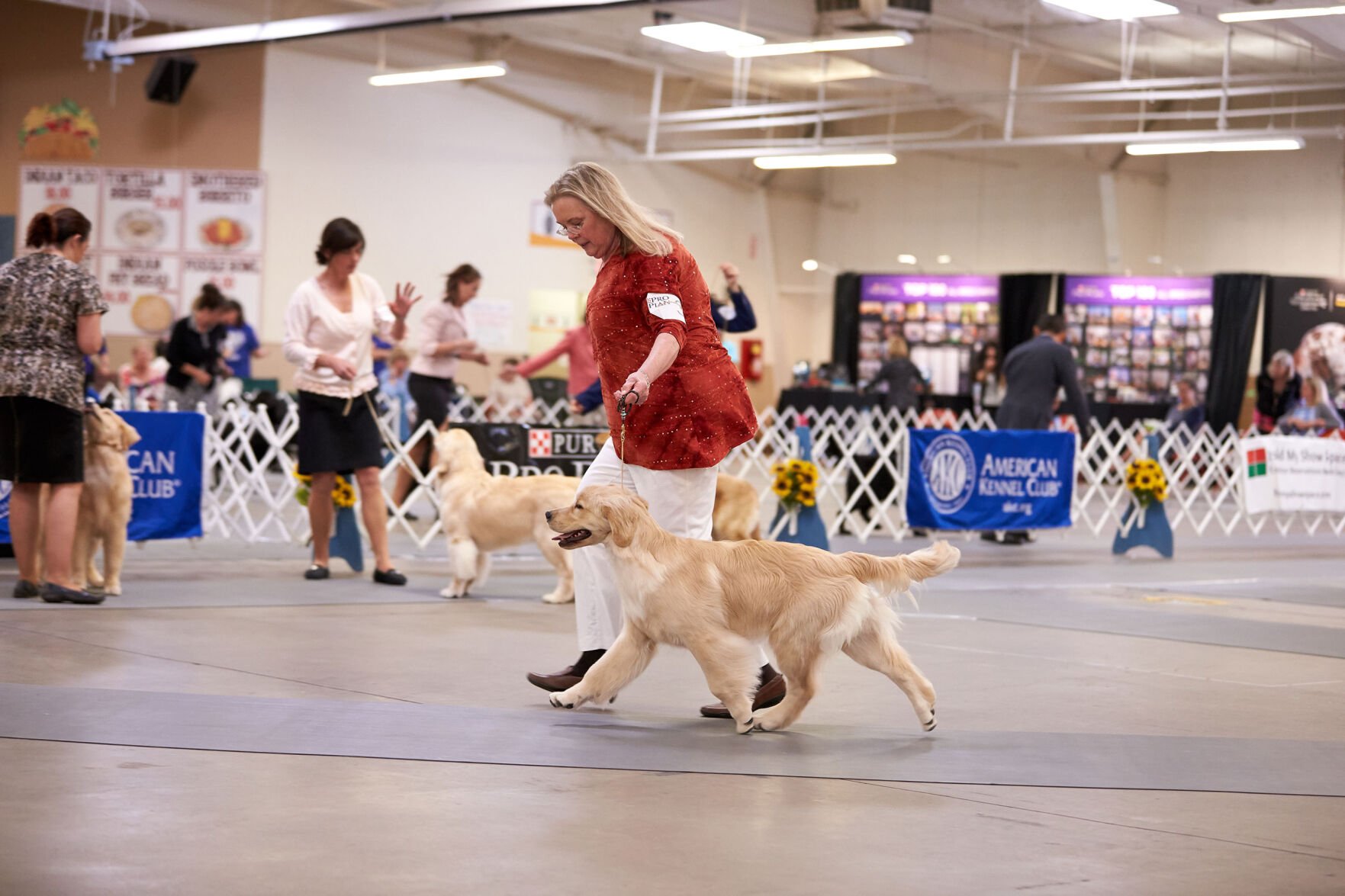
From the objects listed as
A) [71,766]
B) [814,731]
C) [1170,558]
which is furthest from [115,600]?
[1170,558]

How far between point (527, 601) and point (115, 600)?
150 centimetres

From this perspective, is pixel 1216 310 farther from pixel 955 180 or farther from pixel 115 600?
pixel 115 600

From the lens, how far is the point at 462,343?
24.7 ft

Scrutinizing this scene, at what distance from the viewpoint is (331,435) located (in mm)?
5801

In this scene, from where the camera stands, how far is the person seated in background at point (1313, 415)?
11.6 meters

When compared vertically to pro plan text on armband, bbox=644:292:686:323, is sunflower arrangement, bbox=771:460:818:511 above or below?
below

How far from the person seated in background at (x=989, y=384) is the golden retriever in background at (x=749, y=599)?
12.3m

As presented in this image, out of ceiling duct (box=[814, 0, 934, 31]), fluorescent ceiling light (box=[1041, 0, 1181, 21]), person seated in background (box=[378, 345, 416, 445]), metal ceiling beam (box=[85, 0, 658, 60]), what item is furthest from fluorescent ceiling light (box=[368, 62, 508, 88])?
fluorescent ceiling light (box=[1041, 0, 1181, 21])

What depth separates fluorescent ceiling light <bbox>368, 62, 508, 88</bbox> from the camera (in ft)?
45.2

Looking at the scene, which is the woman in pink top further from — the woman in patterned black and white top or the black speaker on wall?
the black speaker on wall

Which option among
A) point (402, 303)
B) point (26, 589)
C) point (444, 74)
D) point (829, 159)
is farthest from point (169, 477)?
point (829, 159)

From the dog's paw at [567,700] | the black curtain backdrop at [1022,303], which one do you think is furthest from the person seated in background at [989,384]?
the dog's paw at [567,700]

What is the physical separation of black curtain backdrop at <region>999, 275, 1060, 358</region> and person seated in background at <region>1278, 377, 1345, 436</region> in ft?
17.8

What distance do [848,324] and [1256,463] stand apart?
9.14 metres
